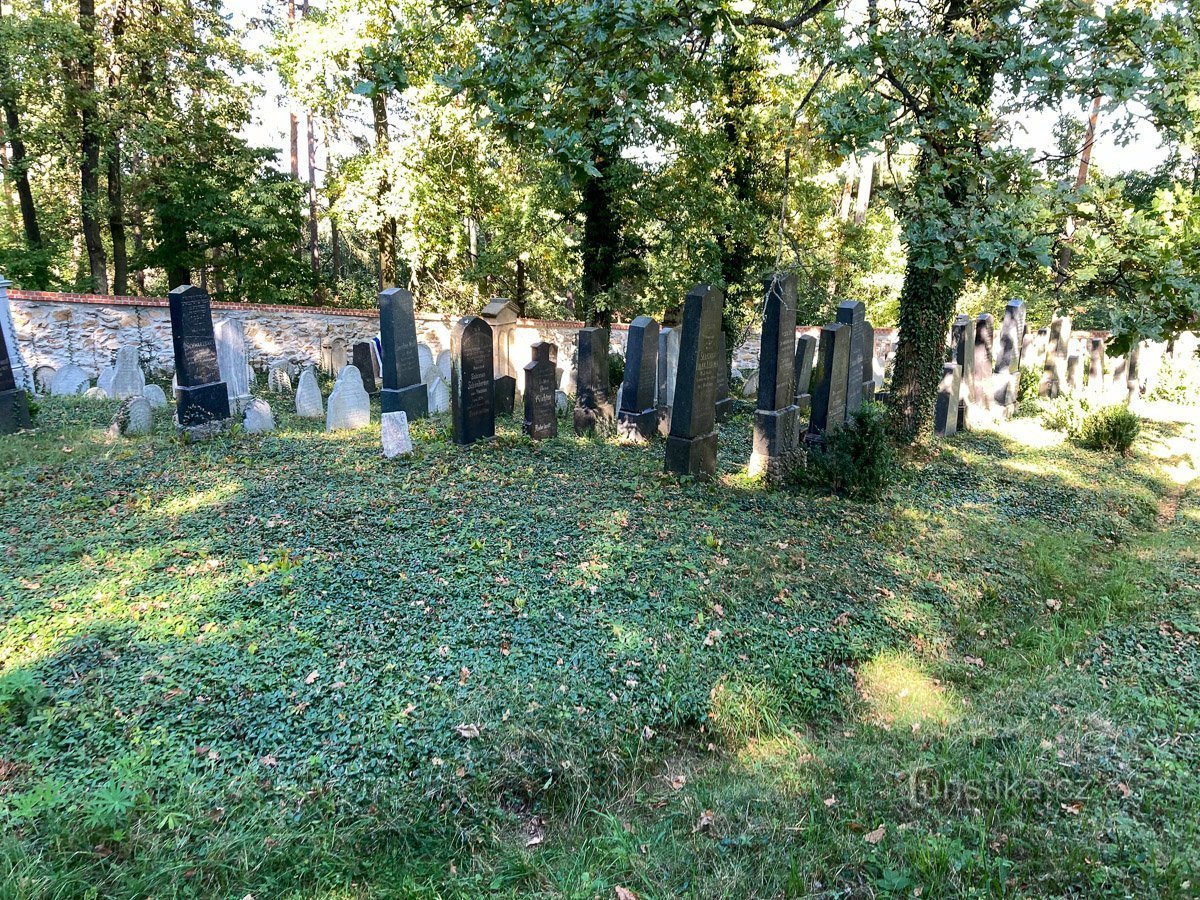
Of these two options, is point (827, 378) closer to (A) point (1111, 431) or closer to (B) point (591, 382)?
(B) point (591, 382)

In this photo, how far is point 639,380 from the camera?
33.0 feet

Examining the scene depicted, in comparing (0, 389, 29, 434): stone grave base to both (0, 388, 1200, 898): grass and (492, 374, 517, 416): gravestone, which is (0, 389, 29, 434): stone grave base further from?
(492, 374, 517, 416): gravestone

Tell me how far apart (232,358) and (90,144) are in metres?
11.8

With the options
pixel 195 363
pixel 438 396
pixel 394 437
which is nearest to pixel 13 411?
pixel 195 363

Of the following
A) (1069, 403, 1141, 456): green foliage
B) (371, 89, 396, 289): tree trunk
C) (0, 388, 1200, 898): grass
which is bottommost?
(0, 388, 1200, 898): grass

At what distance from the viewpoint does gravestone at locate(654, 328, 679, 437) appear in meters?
10.5

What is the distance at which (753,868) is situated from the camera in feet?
10.7

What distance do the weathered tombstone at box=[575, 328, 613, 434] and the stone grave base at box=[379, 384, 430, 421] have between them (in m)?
2.33

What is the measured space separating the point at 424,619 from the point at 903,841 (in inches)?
121

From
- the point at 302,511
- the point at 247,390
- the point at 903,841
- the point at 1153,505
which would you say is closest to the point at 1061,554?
the point at 1153,505

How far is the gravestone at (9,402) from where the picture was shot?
8.60m

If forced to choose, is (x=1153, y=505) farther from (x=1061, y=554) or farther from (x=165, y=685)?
(x=165, y=685)

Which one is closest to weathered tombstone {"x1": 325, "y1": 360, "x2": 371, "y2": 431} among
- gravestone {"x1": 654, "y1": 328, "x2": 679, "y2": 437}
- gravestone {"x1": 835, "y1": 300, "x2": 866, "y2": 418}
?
gravestone {"x1": 654, "y1": 328, "x2": 679, "y2": 437}

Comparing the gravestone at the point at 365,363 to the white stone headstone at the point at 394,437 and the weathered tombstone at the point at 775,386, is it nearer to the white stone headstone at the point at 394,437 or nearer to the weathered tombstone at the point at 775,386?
the white stone headstone at the point at 394,437
